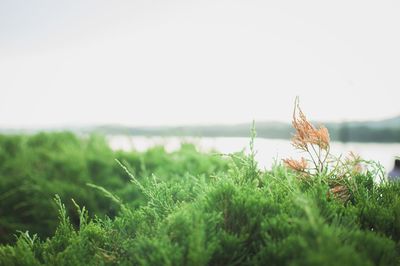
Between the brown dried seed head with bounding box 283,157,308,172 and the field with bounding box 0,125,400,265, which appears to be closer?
the field with bounding box 0,125,400,265

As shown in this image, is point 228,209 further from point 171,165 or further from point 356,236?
point 171,165

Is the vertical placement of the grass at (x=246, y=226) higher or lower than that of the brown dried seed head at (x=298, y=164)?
lower

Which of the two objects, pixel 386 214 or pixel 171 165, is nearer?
pixel 386 214

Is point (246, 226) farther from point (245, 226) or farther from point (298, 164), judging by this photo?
point (298, 164)

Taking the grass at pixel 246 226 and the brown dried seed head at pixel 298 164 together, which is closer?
the grass at pixel 246 226

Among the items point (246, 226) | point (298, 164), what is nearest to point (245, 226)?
point (246, 226)

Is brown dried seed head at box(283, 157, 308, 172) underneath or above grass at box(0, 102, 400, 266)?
above

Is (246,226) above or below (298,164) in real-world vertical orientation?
below

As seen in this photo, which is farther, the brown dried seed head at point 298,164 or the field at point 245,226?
the brown dried seed head at point 298,164

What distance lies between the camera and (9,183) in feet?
20.3

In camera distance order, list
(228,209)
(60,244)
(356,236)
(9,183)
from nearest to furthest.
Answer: (356,236), (228,209), (60,244), (9,183)

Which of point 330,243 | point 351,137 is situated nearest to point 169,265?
point 330,243

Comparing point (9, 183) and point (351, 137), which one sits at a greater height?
point (351, 137)

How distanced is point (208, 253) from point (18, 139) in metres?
7.89
